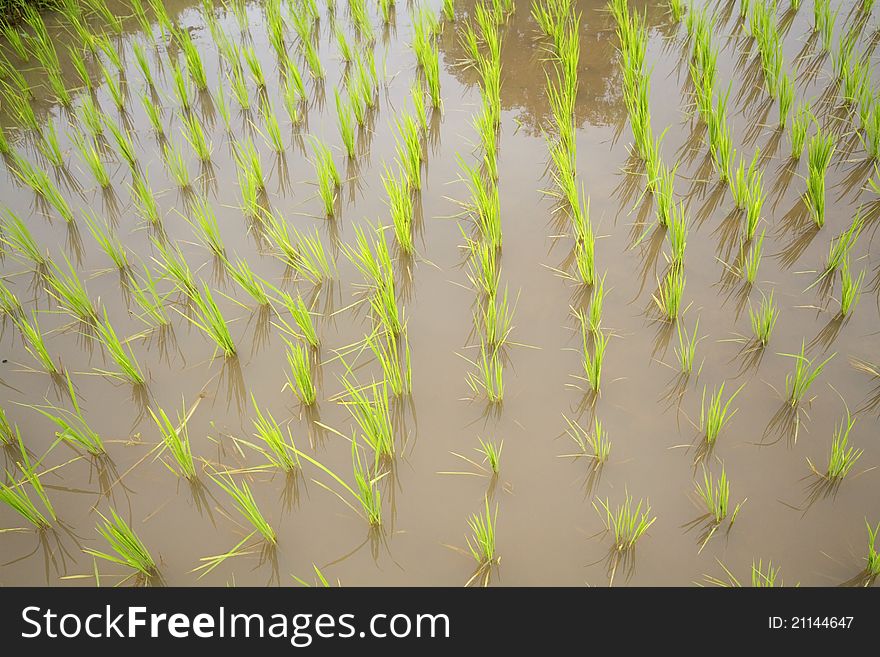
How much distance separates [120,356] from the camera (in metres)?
1.98

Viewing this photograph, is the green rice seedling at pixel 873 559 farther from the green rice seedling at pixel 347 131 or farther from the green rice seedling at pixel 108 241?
the green rice seedling at pixel 108 241

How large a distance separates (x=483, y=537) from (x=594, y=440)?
444 mm

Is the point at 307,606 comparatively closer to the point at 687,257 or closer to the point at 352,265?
the point at 352,265

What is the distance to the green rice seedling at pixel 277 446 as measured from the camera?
68.4 inches

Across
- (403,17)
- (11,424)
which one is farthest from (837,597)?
(403,17)

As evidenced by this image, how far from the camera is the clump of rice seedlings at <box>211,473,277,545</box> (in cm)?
161

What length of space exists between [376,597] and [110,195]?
2172 millimetres

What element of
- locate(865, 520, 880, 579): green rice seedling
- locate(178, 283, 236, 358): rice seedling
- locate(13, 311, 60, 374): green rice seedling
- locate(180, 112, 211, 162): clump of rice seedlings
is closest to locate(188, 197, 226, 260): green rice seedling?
locate(178, 283, 236, 358): rice seedling

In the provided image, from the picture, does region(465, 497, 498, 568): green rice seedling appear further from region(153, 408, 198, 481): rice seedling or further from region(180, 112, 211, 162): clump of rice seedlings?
region(180, 112, 211, 162): clump of rice seedlings

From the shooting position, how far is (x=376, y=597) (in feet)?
5.10

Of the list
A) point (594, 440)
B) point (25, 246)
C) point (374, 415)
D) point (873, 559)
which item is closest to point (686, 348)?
point (594, 440)

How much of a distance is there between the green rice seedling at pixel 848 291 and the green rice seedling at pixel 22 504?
8.11ft

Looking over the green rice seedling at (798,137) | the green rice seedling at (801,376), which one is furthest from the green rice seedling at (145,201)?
the green rice seedling at (798,137)

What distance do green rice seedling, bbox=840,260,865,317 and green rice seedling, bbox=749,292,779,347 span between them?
0.19 meters
